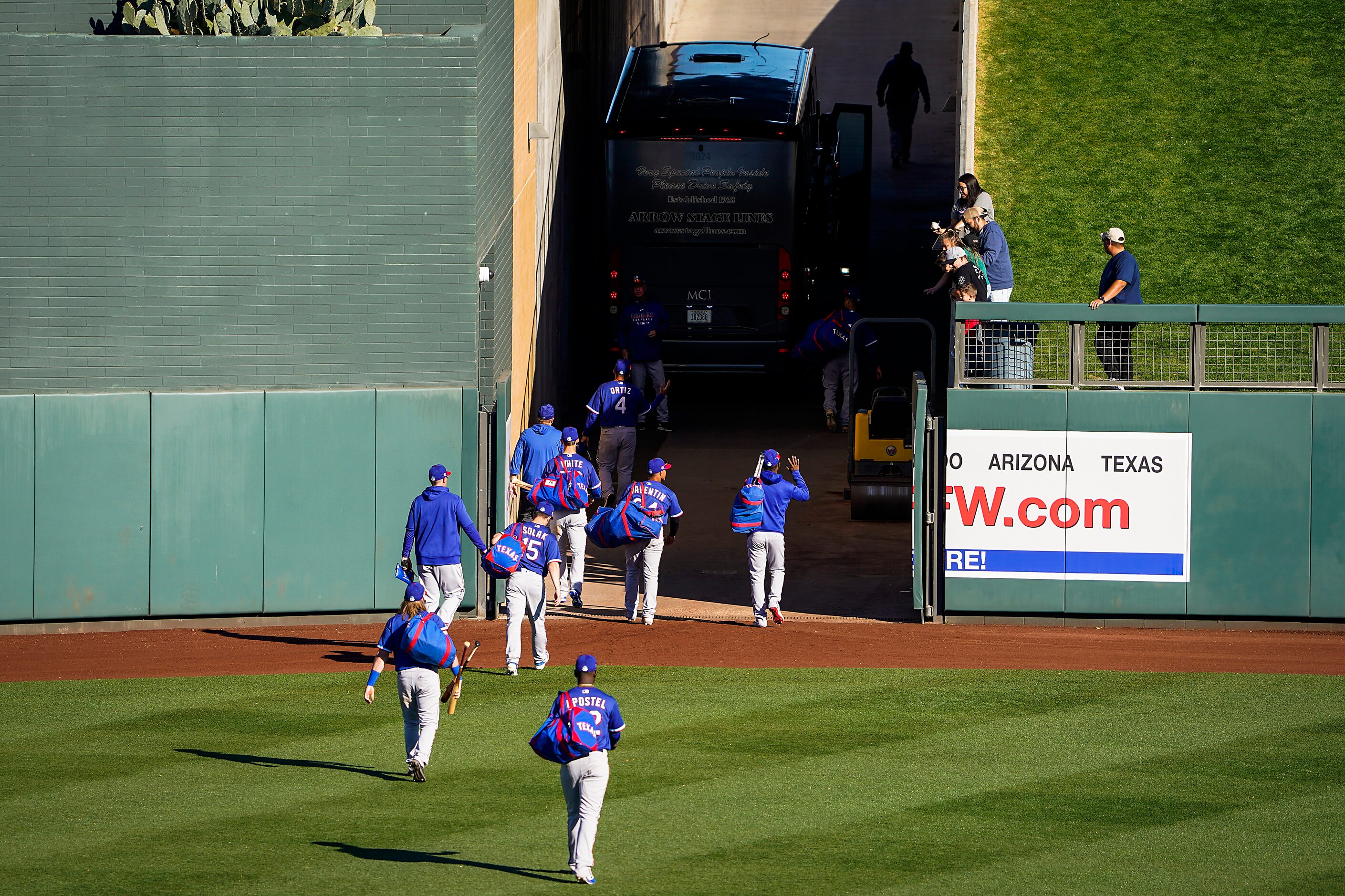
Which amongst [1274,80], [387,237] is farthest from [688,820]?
[1274,80]

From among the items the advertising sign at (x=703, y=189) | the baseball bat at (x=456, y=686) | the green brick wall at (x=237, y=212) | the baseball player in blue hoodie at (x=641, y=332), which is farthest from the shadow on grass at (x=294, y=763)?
the advertising sign at (x=703, y=189)

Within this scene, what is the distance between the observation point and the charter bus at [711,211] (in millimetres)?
24219

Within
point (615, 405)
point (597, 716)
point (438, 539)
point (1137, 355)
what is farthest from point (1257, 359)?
point (597, 716)

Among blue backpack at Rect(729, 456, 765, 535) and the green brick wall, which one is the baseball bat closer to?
blue backpack at Rect(729, 456, 765, 535)

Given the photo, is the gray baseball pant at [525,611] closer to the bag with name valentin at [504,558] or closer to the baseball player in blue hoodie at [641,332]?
the bag with name valentin at [504,558]

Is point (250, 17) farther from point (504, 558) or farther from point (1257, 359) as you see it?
point (1257, 359)

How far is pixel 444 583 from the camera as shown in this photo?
49.0ft

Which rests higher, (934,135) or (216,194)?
(934,135)

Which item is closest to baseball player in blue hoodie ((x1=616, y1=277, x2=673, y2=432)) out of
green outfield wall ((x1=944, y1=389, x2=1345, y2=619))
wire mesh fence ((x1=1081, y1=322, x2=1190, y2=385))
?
green outfield wall ((x1=944, y1=389, x2=1345, y2=619))

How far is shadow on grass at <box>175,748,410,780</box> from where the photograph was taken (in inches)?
468

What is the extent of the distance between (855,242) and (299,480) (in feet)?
50.1

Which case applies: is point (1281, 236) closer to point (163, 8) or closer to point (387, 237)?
point (387, 237)

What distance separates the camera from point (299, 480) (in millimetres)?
17406

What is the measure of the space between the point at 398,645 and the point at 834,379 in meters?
14.4
